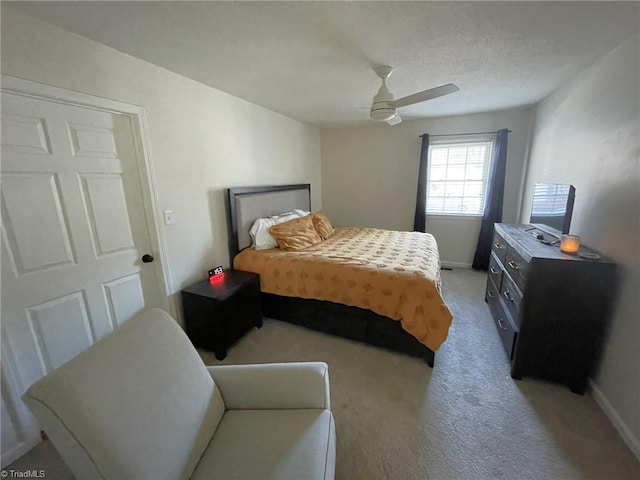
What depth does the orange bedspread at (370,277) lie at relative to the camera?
2094 millimetres

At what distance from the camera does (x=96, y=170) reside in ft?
5.82

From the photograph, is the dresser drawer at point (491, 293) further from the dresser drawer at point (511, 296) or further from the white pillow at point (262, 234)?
the white pillow at point (262, 234)

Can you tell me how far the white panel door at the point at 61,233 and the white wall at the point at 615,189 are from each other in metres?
3.28

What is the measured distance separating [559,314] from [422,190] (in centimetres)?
283

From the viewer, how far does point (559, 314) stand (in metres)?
1.80

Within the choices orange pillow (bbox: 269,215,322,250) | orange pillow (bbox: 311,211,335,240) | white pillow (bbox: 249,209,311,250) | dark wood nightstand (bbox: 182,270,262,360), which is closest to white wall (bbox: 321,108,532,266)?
orange pillow (bbox: 311,211,335,240)

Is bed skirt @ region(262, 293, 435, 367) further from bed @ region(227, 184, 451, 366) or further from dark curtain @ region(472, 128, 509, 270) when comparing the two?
dark curtain @ region(472, 128, 509, 270)

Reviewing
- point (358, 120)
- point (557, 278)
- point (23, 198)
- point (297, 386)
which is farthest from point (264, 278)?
point (358, 120)

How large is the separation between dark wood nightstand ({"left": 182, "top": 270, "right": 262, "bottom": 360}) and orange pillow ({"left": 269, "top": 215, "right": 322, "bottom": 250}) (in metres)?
0.60

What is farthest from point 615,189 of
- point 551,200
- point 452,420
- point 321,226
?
point 321,226

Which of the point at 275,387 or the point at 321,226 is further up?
the point at 321,226

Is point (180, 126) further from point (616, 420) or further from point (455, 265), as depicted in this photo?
point (455, 265)

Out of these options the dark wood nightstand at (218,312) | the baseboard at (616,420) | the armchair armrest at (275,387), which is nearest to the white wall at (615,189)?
the baseboard at (616,420)

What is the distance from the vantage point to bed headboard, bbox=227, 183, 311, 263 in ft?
9.25
